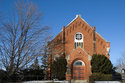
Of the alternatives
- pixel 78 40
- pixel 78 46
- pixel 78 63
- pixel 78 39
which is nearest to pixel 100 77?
pixel 78 63

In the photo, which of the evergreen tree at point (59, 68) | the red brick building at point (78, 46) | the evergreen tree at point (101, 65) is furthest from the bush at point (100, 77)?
the evergreen tree at point (59, 68)

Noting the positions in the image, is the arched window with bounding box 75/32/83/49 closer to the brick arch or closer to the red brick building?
the red brick building

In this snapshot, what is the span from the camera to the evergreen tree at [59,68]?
28.2m

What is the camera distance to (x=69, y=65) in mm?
29719

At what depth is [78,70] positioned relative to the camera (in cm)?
3048

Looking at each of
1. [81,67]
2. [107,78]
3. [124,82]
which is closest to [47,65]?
[81,67]

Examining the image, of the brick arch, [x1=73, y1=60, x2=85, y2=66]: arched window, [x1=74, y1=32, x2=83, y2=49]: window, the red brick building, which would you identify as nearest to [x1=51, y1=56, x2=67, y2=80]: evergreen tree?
the red brick building

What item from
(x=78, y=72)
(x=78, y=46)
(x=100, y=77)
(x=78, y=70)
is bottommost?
(x=100, y=77)

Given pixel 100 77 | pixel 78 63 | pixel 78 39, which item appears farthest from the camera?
pixel 78 39

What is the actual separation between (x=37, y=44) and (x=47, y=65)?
1409 cm

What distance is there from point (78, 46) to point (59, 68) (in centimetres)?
536

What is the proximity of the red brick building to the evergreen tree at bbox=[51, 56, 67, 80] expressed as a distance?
1102 mm

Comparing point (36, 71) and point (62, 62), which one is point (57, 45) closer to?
point (62, 62)

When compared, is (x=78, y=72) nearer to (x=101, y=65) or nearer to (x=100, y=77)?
(x=101, y=65)
